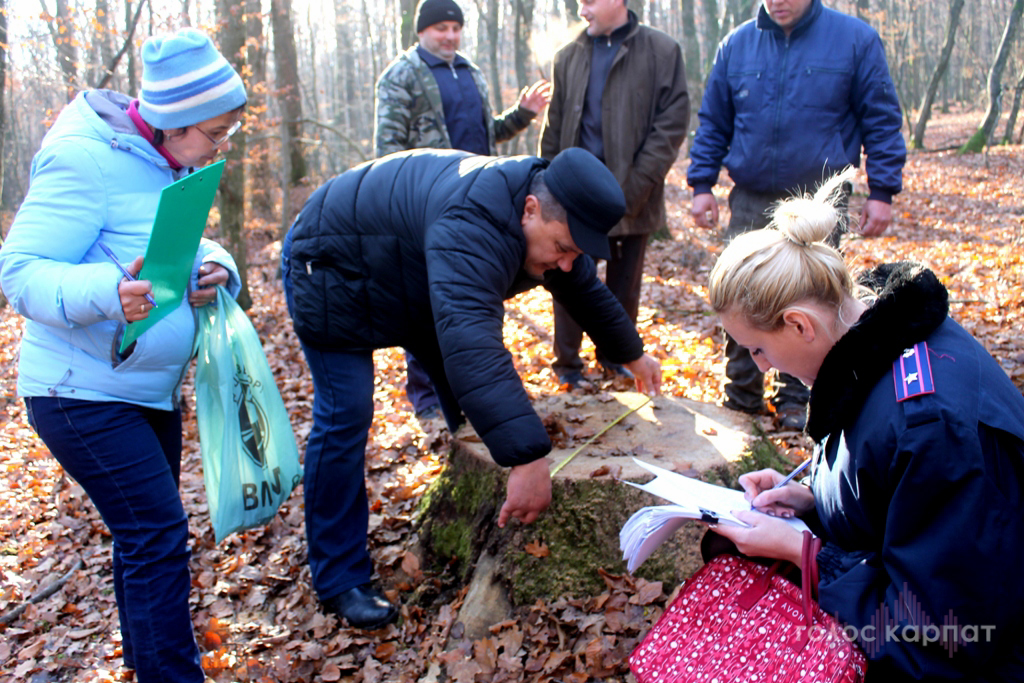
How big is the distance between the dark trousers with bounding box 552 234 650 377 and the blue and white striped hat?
2.99 meters

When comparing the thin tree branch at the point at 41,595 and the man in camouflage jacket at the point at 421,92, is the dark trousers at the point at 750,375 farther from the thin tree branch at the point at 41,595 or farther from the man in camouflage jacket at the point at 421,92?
the thin tree branch at the point at 41,595

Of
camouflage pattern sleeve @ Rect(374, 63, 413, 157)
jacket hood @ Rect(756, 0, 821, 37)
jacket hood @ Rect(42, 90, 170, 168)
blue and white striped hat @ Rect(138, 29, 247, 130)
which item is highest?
jacket hood @ Rect(756, 0, 821, 37)

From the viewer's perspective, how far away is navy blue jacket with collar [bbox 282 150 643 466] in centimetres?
243

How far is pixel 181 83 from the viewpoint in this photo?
252 cm

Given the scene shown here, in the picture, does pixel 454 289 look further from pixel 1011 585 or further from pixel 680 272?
pixel 680 272

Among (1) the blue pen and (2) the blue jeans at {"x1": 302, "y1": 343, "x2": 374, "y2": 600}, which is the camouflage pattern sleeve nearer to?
(2) the blue jeans at {"x1": 302, "y1": 343, "x2": 374, "y2": 600}

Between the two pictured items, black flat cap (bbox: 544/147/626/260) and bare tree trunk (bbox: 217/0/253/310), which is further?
bare tree trunk (bbox: 217/0/253/310)

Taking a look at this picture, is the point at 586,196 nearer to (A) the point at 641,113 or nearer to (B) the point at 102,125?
(B) the point at 102,125

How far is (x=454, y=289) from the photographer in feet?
8.09

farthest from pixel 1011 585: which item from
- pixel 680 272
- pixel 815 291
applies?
pixel 680 272

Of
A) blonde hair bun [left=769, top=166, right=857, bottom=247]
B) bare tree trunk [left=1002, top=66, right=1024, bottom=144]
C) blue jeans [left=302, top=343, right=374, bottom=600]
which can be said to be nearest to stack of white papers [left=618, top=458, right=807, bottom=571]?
blonde hair bun [left=769, top=166, right=857, bottom=247]

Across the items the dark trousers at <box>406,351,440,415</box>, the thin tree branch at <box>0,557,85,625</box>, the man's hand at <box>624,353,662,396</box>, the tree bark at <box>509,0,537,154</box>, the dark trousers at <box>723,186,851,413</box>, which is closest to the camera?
the man's hand at <box>624,353,662,396</box>

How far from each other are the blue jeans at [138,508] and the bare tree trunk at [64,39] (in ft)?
22.6

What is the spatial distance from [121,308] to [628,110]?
3.63 meters
